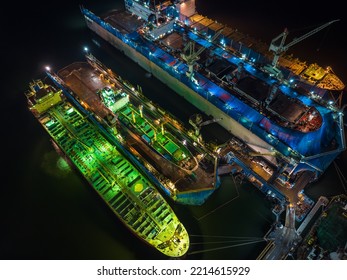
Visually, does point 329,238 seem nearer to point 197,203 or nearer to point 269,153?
point 269,153

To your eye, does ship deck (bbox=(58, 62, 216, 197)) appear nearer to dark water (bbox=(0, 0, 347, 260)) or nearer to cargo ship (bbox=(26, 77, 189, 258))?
cargo ship (bbox=(26, 77, 189, 258))

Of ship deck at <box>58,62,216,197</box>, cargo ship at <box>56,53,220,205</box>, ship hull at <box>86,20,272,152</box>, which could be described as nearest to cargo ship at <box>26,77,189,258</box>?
cargo ship at <box>56,53,220,205</box>

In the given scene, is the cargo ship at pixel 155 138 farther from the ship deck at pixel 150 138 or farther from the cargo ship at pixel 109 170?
the cargo ship at pixel 109 170

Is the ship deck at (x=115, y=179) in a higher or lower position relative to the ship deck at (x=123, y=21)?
lower

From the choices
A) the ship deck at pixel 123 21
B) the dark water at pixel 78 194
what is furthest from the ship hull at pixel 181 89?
the ship deck at pixel 123 21

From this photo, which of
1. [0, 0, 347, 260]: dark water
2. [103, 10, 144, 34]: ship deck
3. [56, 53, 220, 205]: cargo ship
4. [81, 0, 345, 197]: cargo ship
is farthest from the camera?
[103, 10, 144, 34]: ship deck

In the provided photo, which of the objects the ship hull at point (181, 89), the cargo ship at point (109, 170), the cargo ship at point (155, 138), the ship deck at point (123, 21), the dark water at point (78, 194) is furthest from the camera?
the ship deck at point (123, 21)
